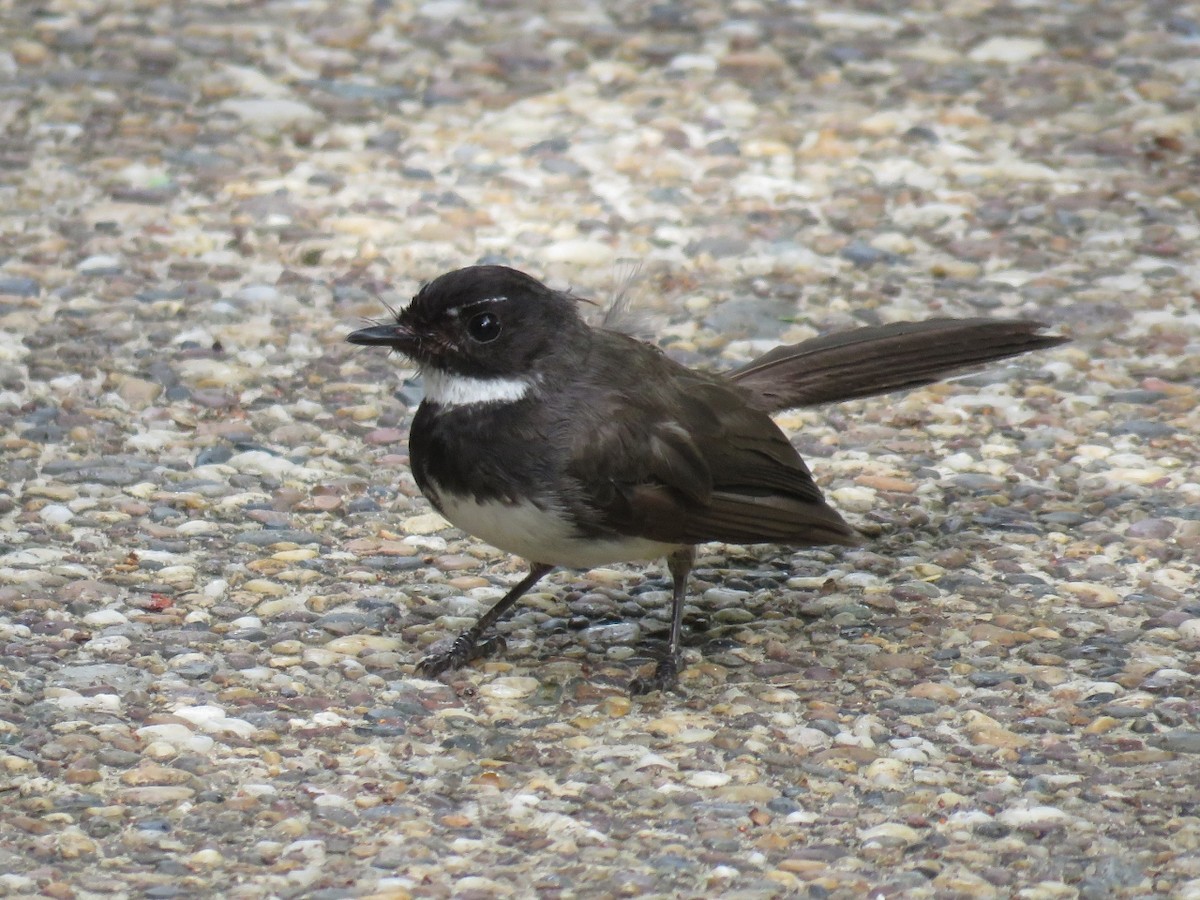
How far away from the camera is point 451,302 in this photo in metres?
4.85

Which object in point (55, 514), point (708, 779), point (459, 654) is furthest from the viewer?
Answer: point (55, 514)

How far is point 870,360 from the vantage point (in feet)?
18.3

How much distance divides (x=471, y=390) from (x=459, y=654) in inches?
29.7

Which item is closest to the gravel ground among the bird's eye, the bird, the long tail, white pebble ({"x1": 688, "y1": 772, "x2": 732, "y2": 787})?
white pebble ({"x1": 688, "y1": 772, "x2": 732, "y2": 787})

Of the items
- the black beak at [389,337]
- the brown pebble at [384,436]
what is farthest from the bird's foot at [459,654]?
the brown pebble at [384,436]

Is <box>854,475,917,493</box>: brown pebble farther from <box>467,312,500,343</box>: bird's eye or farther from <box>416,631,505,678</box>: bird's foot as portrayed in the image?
<box>467,312,500,343</box>: bird's eye

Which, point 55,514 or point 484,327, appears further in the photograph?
point 55,514

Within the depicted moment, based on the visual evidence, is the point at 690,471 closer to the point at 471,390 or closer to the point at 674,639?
the point at 674,639

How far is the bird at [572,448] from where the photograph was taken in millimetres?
4703

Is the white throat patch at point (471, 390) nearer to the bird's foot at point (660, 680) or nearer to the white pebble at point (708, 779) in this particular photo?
the bird's foot at point (660, 680)

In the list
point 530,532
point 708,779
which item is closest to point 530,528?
point 530,532

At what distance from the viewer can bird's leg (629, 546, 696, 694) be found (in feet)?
16.0

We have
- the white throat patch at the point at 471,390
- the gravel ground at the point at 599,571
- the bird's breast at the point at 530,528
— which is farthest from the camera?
the white throat patch at the point at 471,390

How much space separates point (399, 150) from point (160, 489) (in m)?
2.81
